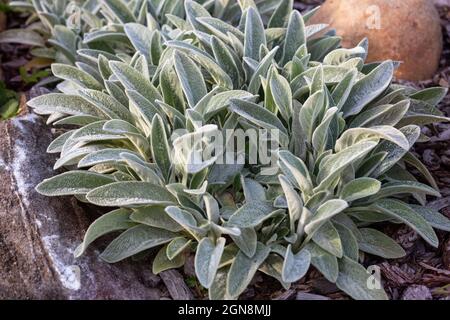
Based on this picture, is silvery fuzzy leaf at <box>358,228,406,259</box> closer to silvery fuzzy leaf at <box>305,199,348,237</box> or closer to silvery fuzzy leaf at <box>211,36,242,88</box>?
silvery fuzzy leaf at <box>305,199,348,237</box>

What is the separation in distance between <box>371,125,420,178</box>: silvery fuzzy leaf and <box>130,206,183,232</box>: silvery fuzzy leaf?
82cm

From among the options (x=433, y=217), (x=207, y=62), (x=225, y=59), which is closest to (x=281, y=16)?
(x=225, y=59)

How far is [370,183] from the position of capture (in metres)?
2.23

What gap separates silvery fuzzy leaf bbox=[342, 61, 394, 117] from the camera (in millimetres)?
2535

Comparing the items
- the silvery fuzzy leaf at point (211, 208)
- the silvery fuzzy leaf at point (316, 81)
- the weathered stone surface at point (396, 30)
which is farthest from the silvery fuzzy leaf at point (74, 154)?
the weathered stone surface at point (396, 30)

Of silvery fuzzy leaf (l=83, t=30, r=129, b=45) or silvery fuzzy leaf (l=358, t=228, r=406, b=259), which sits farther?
silvery fuzzy leaf (l=83, t=30, r=129, b=45)

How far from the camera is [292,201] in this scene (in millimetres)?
2180

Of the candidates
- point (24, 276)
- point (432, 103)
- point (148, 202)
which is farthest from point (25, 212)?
point (432, 103)

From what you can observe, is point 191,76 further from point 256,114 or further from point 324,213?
point 324,213

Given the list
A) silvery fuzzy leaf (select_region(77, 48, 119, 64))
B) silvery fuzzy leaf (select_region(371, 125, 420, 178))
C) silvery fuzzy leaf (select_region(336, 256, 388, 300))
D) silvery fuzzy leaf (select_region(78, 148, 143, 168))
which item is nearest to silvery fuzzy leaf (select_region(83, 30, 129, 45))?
silvery fuzzy leaf (select_region(77, 48, 119, 64))

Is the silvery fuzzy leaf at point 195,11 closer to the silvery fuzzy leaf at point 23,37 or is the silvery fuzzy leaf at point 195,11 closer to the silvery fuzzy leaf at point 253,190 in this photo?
the silvery fuzzy leaf at point 253,190

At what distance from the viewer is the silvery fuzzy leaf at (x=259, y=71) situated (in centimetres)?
254

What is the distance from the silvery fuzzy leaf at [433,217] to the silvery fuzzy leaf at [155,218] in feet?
3.24

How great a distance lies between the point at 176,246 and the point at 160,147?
0.40 meters
